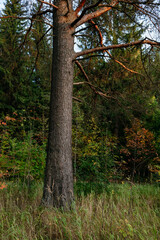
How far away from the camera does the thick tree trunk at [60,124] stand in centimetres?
299

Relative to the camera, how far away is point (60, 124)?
10.3 ft

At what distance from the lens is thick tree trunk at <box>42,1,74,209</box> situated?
2.99 m

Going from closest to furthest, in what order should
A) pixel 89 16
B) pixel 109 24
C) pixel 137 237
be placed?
pixel 137 237, pixel 89 16, pixel 109 24

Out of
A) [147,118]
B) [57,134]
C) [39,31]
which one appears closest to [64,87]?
[57,134]

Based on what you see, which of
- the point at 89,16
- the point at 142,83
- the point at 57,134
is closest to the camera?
the point at 57,134

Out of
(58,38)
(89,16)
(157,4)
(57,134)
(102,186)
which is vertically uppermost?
(157,4)

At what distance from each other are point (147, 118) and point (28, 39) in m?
7.58

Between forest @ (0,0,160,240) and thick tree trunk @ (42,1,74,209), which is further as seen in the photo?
thick tree trunk @ (42,1,74,209)

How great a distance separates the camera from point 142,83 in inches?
199

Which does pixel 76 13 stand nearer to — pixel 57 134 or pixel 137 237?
pixel 57 134

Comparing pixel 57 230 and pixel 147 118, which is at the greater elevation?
pixel 147 118

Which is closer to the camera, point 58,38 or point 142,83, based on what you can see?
point 58,38

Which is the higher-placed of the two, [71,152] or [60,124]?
[60,124]

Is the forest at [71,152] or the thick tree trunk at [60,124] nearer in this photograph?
the forest at [71,152]
